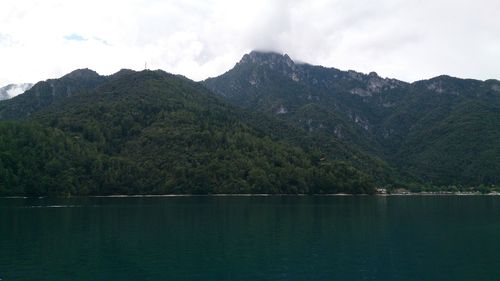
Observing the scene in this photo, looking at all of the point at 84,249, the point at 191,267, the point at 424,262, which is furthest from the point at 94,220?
the point at 424,262

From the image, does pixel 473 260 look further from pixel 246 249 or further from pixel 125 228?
pixel 125 228

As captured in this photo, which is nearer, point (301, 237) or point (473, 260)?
point (473, 260)

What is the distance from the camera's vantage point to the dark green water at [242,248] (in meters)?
55.7

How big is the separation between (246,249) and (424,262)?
75.5ft

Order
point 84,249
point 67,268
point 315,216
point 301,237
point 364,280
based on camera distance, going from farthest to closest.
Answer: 1. point 315,216
2. point 301,237
3. point 84,249
4. point 67,268
5. point 364,280

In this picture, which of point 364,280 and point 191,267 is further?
point 191,267

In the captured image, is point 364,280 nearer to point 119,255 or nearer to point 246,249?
point 246,249

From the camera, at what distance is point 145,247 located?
7088 cm

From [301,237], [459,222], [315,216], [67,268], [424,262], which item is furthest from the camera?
[315,216]

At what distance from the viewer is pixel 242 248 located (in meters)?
71.7

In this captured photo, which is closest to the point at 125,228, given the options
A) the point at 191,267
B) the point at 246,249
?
the point at 246,249

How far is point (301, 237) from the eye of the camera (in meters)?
84.3

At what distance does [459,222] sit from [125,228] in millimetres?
70758

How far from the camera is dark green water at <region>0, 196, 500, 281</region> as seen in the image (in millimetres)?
55688
